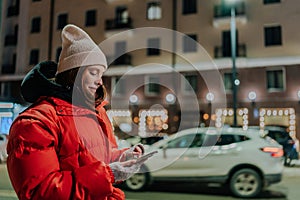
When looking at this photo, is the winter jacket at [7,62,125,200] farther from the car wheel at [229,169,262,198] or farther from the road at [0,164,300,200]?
the car wheel at [229,169,262,198]

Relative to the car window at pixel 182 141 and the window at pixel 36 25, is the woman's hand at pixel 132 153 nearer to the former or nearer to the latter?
the car window at pixel 182 141

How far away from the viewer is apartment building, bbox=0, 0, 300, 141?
7344 millimetres

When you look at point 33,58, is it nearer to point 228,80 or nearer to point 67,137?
point 228,80

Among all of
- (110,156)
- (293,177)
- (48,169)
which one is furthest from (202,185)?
(48,169)

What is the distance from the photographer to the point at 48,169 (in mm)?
849

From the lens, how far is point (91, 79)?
1094mm

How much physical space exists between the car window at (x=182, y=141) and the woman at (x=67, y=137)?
3755 mm

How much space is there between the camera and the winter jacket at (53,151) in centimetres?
83

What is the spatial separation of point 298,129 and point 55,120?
9.37 m

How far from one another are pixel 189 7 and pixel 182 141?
7.73 m

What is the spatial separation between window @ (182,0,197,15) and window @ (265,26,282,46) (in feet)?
11.4

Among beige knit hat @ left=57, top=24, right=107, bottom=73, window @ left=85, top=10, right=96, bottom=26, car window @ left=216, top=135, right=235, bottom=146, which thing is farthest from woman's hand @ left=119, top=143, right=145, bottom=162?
window @ left=85, top=10, right=96, bottom=26

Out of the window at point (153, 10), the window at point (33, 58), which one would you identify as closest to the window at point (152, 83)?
the window at point (33, 58)

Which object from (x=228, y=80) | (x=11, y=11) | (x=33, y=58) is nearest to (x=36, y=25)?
(x=33, y=58)
